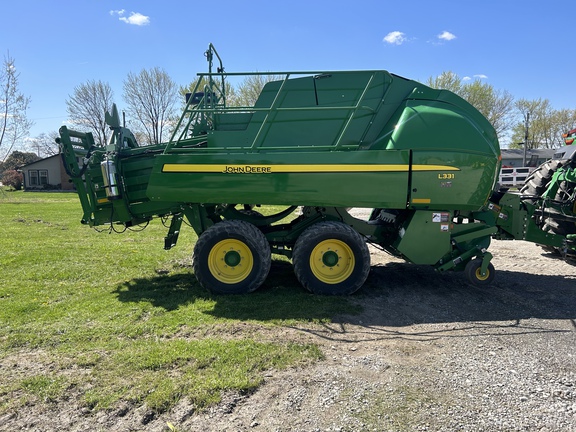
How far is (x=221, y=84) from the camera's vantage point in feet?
21.3

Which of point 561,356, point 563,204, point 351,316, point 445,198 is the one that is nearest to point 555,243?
point 563,204

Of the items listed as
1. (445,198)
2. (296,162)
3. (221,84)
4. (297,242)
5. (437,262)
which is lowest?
(437,262)

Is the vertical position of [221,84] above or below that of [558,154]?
above

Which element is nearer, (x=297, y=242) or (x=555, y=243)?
(x=297, y=242)

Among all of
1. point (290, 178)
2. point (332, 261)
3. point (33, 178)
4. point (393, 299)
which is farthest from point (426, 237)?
point (33, 178)

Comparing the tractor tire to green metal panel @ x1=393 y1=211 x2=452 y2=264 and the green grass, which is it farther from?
the green grass

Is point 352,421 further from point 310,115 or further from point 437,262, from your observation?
point 310,115

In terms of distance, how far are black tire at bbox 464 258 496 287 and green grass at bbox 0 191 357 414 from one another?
1947 mm

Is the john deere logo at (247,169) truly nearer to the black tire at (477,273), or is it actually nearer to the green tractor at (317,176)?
the green tractor at (317,176)

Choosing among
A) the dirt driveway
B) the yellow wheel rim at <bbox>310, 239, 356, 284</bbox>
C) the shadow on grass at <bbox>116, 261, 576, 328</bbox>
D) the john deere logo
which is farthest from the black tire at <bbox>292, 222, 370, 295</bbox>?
the john deere logo

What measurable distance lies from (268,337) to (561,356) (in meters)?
2.83

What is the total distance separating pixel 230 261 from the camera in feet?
18.4

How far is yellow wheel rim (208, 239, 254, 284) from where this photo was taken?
5.58 metres

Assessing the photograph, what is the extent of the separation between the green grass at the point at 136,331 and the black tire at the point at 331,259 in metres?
0.24
